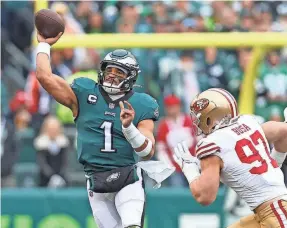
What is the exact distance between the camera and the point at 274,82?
11.6 metres

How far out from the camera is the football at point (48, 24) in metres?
6.68

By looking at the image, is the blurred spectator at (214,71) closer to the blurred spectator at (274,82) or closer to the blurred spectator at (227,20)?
the blurred spectator at (274,82)

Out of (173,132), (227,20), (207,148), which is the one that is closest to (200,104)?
(207,148)

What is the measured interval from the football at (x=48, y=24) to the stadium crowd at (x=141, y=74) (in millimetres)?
3608

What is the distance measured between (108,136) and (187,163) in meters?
0.96

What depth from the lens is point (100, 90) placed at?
682 cm

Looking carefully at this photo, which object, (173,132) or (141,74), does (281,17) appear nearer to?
(141,74)

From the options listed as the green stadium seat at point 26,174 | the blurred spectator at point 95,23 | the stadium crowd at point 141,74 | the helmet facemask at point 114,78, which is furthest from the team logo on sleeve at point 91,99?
the blurred spectator at point 95,23

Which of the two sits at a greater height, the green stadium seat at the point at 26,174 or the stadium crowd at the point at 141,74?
the stadium crowd at the point at 141,74

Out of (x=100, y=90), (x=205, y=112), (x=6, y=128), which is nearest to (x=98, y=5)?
(x=6, y=128)

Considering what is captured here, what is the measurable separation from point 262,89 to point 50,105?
255cm

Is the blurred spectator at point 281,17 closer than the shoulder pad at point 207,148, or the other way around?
the shoulder pad at point 207,148

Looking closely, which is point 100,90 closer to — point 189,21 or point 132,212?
point 132,212

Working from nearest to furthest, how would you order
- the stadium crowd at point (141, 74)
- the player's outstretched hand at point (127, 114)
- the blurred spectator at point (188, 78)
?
1. the player's outstretched hand at point (127, 114)
2. the stadium crowd at point (141, 74)
3. the blurred spectator at point (188, 78)
